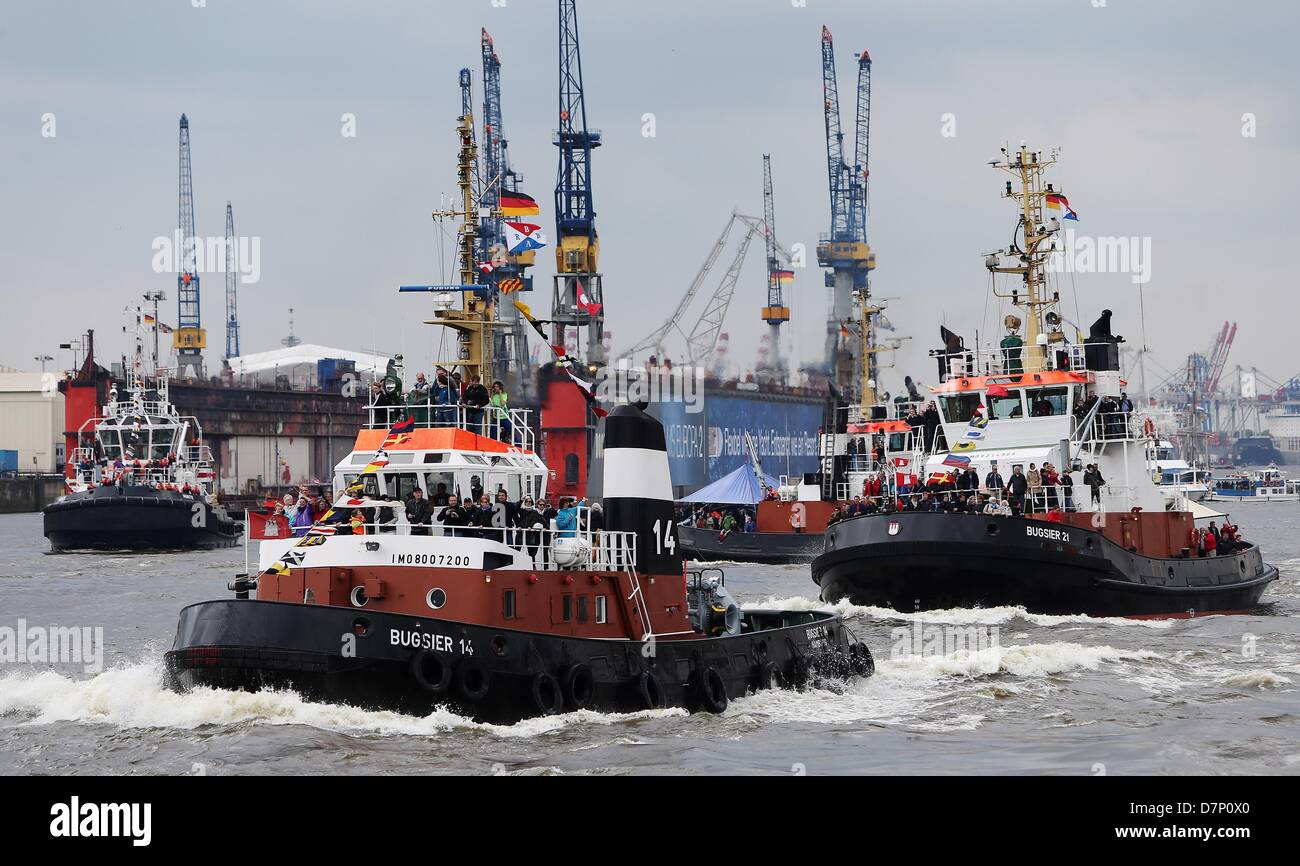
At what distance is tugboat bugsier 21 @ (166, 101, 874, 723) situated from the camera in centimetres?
1883

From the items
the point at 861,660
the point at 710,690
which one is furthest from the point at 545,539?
the point at 861,660

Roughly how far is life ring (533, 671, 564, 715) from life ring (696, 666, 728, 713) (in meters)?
2.60

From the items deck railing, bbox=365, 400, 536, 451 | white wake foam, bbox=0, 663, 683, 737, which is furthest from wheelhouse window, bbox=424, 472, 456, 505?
white wake foam, bbox=0, 663, 683, 737

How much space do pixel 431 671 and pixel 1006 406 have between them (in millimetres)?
23505

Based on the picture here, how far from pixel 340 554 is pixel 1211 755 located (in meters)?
11.4

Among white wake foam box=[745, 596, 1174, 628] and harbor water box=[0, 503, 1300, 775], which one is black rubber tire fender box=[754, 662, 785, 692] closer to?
harbor water box=[0, 503, 1300, 775]

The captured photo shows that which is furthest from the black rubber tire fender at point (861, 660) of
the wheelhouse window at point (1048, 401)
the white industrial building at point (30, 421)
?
the white industrial building at point (30, 421)

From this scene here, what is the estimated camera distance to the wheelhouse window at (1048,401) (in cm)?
3825

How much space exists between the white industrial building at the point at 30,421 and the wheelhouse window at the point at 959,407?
112177 mm

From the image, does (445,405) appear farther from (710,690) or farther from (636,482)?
(710,690)

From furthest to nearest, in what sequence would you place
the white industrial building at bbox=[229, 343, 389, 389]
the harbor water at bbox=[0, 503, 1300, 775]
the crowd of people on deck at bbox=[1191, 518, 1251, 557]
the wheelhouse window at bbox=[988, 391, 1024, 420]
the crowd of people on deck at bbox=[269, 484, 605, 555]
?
the white industrial building at bbox=[229, 343, 389, 389]
the crowd of people on deck at bbox=[1191, 518, 1251, 557]
the wheelhouse window at bbox=[988, 391, 1024, 420]
the crowd of people on deck at bbox=[269, 484, 605, 555]
the harbor water at bbox=[0, 503, 1300, 775]

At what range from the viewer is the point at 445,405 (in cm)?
2233

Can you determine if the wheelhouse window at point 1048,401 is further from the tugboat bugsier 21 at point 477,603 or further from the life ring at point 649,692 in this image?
the life ring at point 649,692
